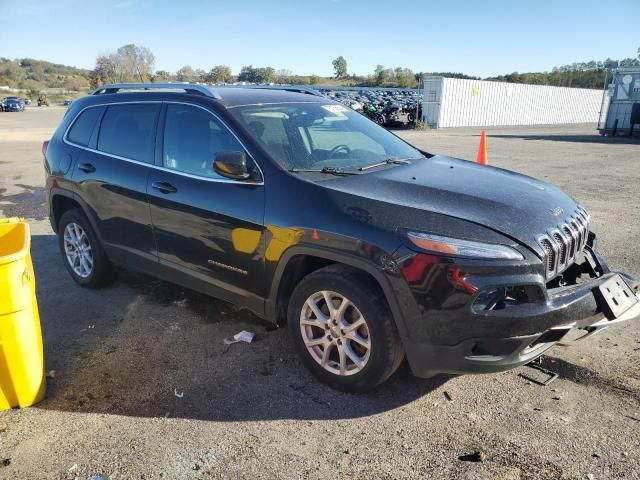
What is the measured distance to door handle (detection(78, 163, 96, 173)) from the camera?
4.45 metres

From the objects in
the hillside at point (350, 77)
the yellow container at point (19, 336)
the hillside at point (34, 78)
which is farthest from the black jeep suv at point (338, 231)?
the hillside at point (34, 78)

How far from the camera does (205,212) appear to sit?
3.51 meters

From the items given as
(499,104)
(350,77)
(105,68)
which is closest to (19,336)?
(499,104)

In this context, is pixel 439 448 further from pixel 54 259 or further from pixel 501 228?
pixel 54 259

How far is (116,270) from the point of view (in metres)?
4.93

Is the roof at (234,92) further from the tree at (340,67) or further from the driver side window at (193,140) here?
the tree at (340,67)

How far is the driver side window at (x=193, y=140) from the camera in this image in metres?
3.56

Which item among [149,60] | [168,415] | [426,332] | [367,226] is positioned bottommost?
[168,415]

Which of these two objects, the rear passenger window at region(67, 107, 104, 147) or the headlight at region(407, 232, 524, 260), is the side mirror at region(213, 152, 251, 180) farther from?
the rear passenger window at region(67, 107, 104, 147)

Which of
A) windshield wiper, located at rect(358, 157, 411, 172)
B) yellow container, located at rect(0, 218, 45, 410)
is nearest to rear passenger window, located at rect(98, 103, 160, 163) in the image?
yellow container, located at rect(0, 218, 45, 410)

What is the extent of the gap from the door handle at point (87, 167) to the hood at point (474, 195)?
244cm

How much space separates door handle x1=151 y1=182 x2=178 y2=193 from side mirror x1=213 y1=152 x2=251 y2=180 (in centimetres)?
60

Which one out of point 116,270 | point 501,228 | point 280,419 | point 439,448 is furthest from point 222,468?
point 116,270

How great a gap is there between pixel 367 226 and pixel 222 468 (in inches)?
58.2
